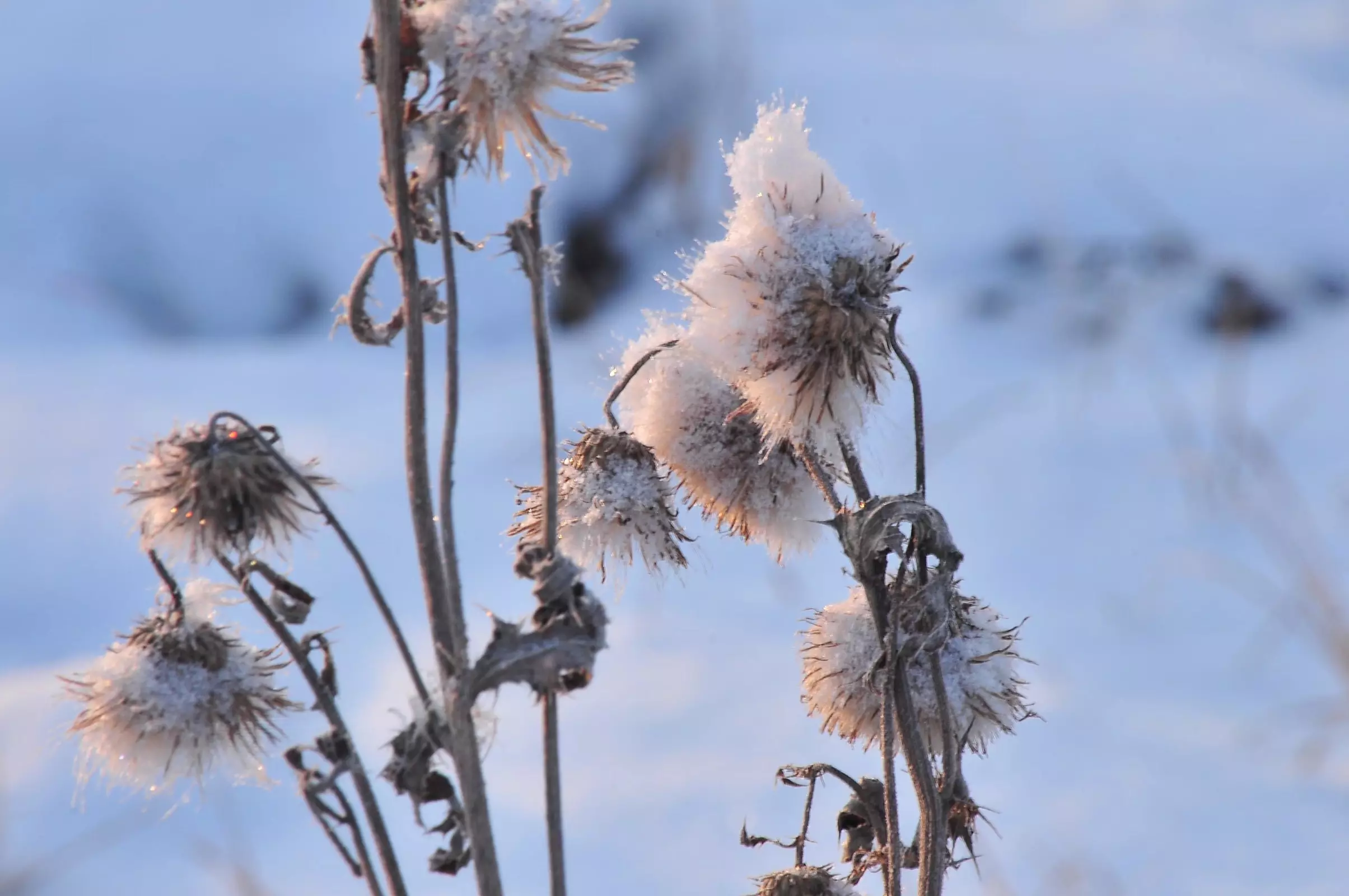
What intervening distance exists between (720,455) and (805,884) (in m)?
0.51

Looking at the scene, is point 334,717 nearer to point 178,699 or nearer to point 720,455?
Result: point 178,699

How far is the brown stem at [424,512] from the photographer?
1.10 metres

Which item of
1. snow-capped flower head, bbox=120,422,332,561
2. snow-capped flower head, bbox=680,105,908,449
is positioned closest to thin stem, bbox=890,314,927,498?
snow-capped flower head, bbox=680,105,908,449

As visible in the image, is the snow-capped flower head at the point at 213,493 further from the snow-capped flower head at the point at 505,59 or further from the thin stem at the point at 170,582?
the snow-capped flower head at the point at 505,59

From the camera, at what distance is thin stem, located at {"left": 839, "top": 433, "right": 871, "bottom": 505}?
4.73 feet

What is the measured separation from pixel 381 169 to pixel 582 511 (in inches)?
19.8

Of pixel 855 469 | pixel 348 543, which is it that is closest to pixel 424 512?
pixel 348 543

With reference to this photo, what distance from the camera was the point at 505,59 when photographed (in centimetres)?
115

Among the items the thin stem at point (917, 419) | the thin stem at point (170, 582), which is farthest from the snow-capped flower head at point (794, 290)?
the thin stem at point (170, 582)

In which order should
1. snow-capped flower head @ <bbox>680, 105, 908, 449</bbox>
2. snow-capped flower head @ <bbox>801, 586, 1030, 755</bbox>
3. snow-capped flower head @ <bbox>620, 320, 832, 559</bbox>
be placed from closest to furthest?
snow-capped flower head @ <bbox>680, 105, 908, 449</bbox>
snow-capped flower head @ <bbox>801, 586, 1030, 755</bbox>
snow-capped flower head @ <bbox>620, 320, 832, 559</bbox>

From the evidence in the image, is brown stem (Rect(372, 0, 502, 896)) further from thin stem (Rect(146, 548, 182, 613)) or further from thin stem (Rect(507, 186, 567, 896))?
thin stem (Rect(146, 548, 182, 613))

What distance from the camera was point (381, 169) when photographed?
1.15 m

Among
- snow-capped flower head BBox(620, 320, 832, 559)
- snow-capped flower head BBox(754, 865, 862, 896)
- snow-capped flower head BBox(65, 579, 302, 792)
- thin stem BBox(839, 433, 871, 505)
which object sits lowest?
snow-capped flower head BBox(754, 865, 862, 896)

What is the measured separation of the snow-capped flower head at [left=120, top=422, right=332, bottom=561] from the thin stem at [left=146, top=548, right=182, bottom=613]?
5cm
